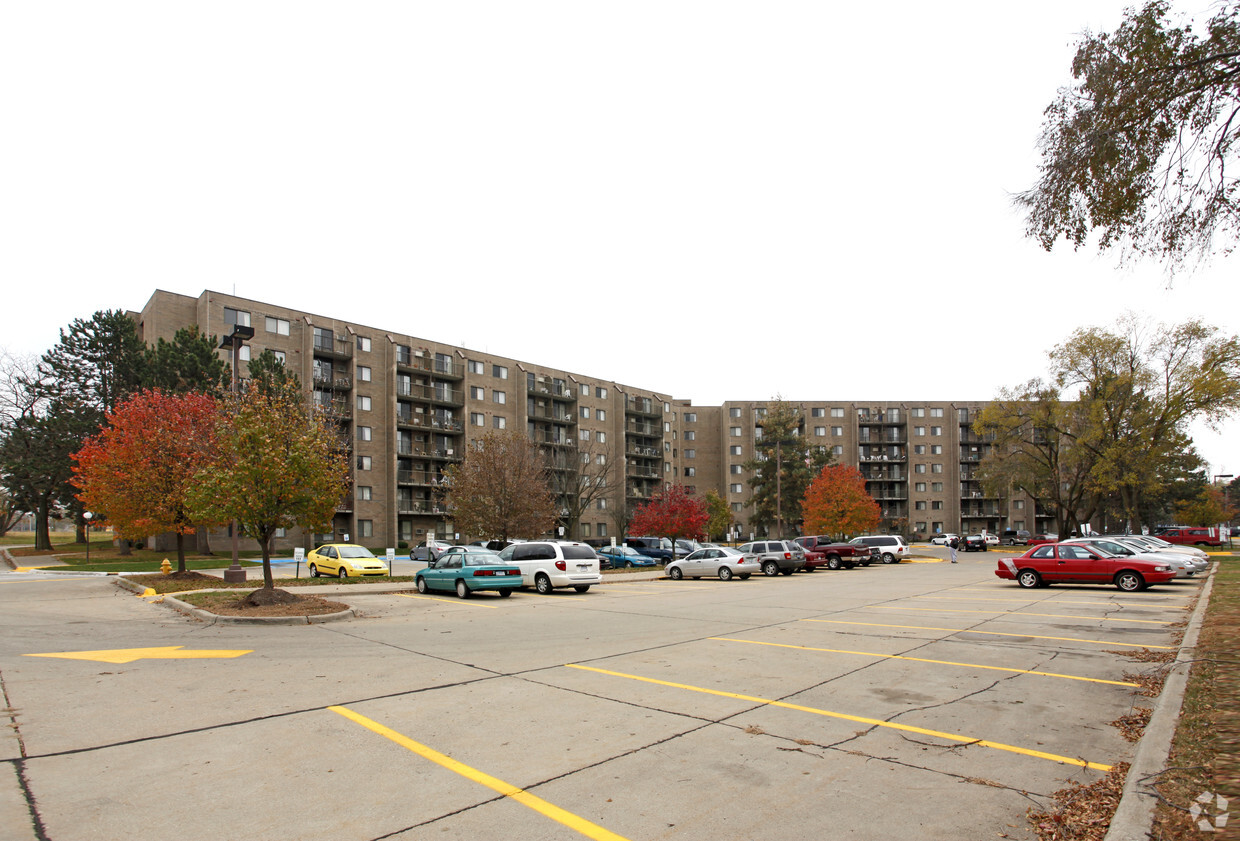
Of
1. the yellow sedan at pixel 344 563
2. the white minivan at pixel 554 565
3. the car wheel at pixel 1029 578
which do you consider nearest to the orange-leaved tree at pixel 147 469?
the yellow sedan at pixel 344 563

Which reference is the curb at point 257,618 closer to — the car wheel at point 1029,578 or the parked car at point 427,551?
the parked car at point 427,551

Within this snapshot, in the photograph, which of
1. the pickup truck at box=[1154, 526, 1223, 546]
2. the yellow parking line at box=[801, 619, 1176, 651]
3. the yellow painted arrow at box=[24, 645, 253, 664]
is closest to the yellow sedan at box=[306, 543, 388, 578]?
the yellow painted arrow at box=[24, 645, 253, 664]

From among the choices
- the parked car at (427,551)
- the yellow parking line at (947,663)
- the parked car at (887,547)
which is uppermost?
the yellow parking line at (947,663)

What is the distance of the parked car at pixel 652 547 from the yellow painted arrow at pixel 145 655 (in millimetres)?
35019

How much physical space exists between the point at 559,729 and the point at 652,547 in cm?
4047

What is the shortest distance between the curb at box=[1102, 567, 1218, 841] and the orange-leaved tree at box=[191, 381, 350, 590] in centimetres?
1666

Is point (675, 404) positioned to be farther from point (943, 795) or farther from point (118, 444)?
point (943, 795)

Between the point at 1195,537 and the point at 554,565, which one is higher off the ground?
the point at 554,565

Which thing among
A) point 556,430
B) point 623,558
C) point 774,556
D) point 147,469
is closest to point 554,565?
point 147,469

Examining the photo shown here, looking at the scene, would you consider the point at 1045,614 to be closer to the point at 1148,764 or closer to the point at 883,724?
the point at 883,724

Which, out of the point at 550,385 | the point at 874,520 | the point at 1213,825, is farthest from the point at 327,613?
the point at 550,385

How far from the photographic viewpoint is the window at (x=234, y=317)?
51156 millimetres

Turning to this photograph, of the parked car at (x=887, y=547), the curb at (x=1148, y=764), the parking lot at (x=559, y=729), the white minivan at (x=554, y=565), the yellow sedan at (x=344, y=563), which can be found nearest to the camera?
the curb at (x=1148, y=764)

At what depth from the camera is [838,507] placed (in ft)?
174
